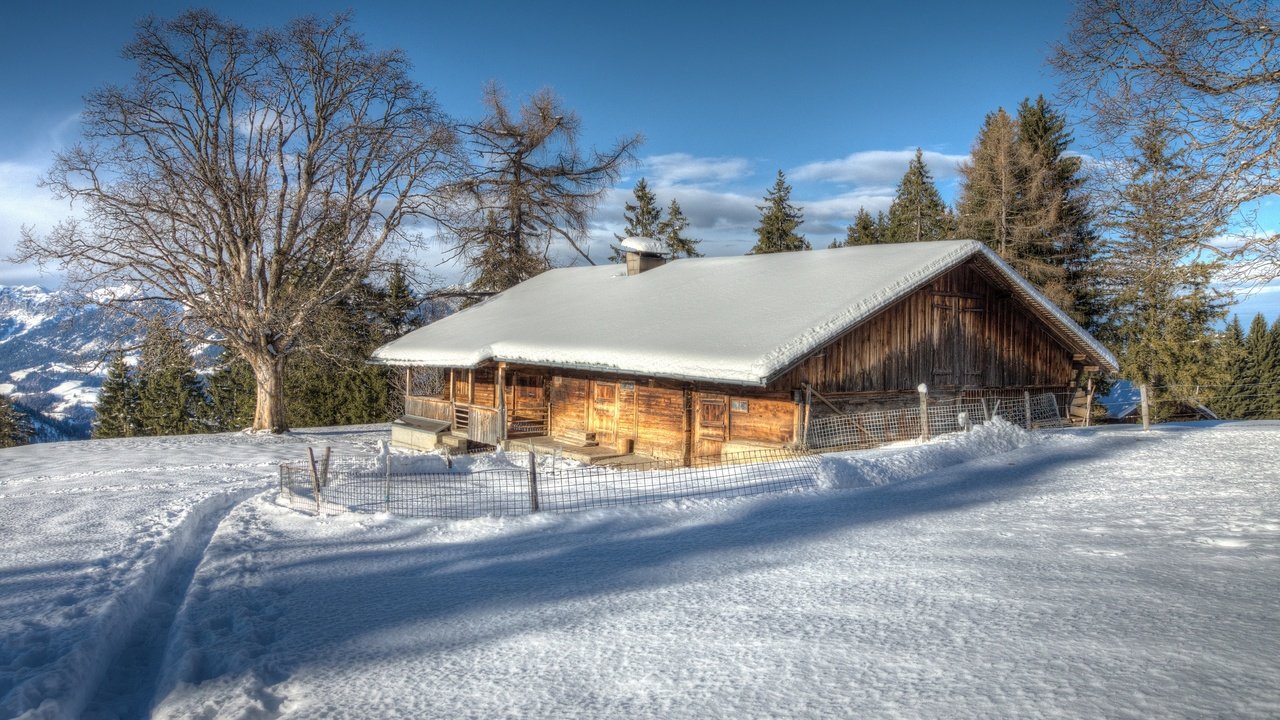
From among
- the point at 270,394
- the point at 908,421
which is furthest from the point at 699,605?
the point at 270,394

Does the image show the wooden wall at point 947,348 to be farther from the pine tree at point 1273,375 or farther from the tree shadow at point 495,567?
the pine tree at point 1273,375

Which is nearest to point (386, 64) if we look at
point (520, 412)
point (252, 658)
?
point (520, 412)

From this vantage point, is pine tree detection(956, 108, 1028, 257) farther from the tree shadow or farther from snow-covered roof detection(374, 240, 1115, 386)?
the tree shadow

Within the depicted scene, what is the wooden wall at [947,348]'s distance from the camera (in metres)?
16.8

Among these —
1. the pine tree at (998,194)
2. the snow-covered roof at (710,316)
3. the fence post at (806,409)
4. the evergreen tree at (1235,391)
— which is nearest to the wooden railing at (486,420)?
the snow-covered roof at (710,316)

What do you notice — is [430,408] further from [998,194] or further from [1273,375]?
[1273,375]

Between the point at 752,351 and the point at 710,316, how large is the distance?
379 cm

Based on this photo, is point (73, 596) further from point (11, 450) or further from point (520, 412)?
point (11, 450)

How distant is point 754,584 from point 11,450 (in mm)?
25880

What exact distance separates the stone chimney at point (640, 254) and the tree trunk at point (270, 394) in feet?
40.7

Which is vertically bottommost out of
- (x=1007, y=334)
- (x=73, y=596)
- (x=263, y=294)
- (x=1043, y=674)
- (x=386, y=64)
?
(x=73, y=596)

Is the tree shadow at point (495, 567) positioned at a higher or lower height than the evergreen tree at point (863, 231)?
lower

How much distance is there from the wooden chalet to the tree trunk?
164 inches

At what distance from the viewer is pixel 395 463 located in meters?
15.9
